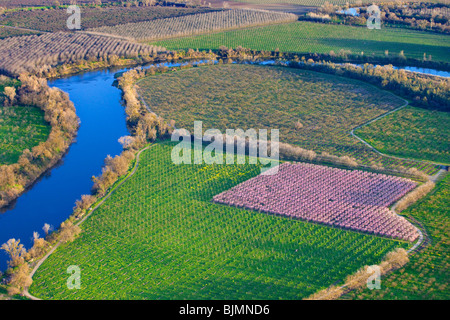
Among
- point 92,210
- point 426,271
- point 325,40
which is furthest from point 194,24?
point 426,271

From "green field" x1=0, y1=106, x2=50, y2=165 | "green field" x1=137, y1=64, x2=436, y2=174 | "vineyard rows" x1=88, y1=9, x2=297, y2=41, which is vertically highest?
"vineyard rows" x1=88, y1=9, x2=297, y2=41

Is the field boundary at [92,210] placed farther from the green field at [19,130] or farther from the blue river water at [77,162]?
the green field at [19,130]

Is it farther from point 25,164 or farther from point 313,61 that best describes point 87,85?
point 313,61

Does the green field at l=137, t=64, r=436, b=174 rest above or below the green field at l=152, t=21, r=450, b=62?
below

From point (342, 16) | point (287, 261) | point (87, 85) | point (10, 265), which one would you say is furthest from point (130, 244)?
point (342, 16)

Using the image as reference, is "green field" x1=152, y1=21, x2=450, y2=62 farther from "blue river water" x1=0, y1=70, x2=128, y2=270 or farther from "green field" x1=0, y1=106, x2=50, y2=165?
"green field" x1=0, y1=106, x2=50, y2=165

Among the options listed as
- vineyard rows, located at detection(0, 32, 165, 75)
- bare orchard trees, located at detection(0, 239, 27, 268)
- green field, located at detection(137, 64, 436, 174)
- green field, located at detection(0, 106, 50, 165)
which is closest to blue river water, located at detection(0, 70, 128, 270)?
bare orchard trees, located at detection(0, 239, 27, 268)

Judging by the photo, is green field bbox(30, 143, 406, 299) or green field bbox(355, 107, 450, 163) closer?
green field bbox(30, 143, 406, 299)
